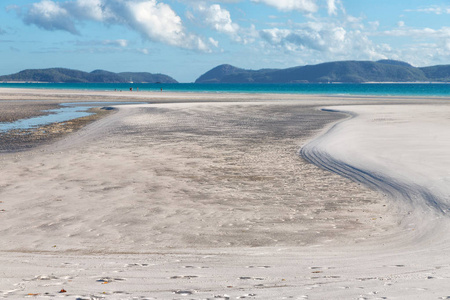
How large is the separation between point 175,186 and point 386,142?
9681mm

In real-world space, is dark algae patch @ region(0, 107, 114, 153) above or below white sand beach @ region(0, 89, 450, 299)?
above

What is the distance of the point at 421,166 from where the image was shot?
45.2 feet

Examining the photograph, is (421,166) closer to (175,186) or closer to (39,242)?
(175,186)

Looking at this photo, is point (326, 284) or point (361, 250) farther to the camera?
point (361, 250)

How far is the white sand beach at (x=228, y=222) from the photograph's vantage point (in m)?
6.08

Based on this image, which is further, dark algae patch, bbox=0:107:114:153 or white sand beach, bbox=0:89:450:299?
dark algae patch, bbox=0:107:114:153

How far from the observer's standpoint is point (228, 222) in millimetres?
9344

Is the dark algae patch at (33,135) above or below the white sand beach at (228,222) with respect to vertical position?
above

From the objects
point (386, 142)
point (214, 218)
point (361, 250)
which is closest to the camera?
point (361, 250)

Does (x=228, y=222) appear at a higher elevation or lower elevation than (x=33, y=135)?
lower

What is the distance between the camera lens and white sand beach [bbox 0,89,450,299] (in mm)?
6080

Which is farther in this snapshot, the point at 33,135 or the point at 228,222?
the point at 33,135

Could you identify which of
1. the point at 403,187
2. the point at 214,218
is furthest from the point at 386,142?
the point at 214,218

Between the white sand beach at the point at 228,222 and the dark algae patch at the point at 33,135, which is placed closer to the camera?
the white sand beach at the point at 228,222
